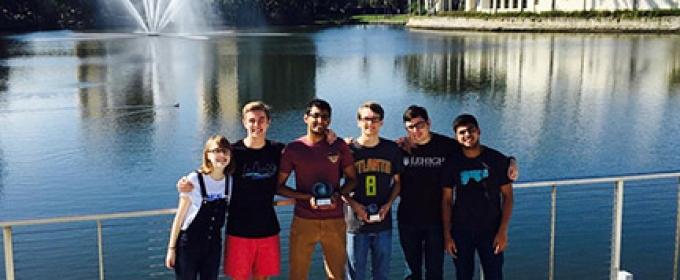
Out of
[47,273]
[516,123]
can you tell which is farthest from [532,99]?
[47,273]

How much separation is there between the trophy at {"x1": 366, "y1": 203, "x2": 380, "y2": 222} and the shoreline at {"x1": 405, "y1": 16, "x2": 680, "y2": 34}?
67932mm

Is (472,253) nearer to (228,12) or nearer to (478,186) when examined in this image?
(478,186)

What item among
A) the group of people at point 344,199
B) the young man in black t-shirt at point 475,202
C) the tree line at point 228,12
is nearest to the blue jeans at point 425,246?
the group of people at point 344,199

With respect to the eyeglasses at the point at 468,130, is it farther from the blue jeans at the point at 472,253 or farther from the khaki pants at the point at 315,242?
the khaki pants at the point at 315,242

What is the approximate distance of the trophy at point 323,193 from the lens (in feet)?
17.0

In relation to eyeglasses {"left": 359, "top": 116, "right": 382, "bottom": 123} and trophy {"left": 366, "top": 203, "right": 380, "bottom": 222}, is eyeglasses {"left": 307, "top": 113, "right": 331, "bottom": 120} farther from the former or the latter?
trophy {"left": 366, "top": 203, "right": 380, "bottom": 222}

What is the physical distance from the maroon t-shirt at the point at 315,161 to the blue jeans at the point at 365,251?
489 millimetres

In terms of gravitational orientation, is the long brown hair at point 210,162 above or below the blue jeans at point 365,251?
above

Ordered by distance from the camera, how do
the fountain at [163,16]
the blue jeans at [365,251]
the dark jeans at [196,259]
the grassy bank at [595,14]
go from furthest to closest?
the fountain at [163,16], the grassy bank at [595,14], the blue jeans at [365,251], the dark jeans at [196,259]

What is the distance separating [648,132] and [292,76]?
19.1 m

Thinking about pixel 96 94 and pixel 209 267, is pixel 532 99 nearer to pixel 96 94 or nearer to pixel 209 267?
pixel 96 94

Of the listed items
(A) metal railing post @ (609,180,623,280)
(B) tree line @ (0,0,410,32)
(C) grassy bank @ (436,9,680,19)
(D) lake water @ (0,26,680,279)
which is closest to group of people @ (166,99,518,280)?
(A) metal railing post @ (609,180,623,280)

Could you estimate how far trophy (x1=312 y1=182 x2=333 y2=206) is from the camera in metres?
5.19

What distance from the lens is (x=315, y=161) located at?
525 cm
